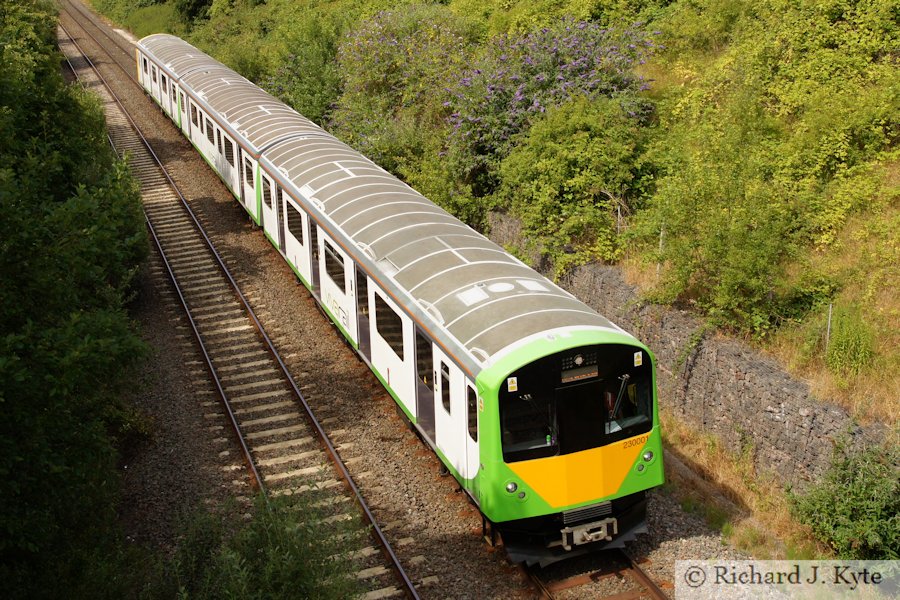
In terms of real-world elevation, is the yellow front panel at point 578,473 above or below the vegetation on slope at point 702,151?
below

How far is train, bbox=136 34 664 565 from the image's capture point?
30.3 feet

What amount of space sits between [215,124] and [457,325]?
49.8ft

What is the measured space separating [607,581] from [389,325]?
15.1ft

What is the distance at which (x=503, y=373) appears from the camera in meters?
9.01

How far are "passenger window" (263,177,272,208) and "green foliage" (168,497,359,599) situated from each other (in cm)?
1023

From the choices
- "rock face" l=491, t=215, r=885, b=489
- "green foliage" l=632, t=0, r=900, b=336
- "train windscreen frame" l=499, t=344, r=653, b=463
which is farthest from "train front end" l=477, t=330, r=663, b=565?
"green foliage" l=632, t=0, r=900, b=336

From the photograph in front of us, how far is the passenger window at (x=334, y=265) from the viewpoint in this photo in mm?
14086

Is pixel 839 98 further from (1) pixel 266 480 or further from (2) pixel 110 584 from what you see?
(2) pixel 110 584

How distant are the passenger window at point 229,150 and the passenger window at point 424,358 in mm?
12346

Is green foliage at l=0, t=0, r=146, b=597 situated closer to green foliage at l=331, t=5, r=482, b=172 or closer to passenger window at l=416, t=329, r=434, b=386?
passenger window at l=416, t=329, r=434, b=386

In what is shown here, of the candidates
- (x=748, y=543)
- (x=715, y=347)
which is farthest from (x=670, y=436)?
(x=748, y=543)

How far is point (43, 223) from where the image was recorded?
26.8ft

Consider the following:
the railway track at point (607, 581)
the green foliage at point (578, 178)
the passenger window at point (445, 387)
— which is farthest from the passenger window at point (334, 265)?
the railway track at point (607, 581)

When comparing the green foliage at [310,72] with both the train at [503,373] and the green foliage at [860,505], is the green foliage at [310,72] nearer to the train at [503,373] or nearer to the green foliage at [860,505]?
the train at [503,373]
